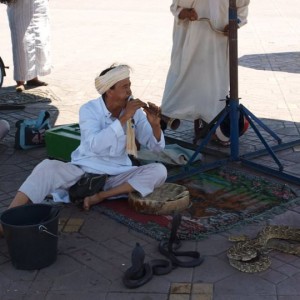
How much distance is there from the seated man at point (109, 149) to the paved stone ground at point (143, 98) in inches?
10.8

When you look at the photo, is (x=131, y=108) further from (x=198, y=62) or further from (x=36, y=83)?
(x=36, y=83)

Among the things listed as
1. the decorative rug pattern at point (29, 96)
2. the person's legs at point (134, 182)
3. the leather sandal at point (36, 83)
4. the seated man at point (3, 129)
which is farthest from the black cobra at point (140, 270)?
the leather sandal at point (36, 83)

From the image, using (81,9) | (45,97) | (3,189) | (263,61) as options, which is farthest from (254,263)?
(81,9)

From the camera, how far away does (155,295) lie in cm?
333

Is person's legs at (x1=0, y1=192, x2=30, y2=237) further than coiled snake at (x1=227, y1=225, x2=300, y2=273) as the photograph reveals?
Yes

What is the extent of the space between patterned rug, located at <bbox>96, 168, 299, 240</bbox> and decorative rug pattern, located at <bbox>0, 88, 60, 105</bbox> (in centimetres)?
354

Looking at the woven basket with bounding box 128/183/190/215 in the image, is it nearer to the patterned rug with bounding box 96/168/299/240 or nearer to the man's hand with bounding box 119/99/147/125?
the patterned rug with bounding box 96/168/299/240

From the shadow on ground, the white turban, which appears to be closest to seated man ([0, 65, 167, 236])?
the white turban

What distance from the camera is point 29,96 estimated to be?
8281 mm

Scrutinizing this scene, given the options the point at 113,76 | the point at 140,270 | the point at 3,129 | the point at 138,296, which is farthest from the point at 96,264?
the point at 3,129

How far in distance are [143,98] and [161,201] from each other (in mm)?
3888

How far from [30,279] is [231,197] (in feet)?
5.87

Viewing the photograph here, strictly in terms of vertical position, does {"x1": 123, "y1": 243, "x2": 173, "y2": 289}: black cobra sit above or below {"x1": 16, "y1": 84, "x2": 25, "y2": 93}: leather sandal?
above

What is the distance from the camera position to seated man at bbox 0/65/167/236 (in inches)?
165
